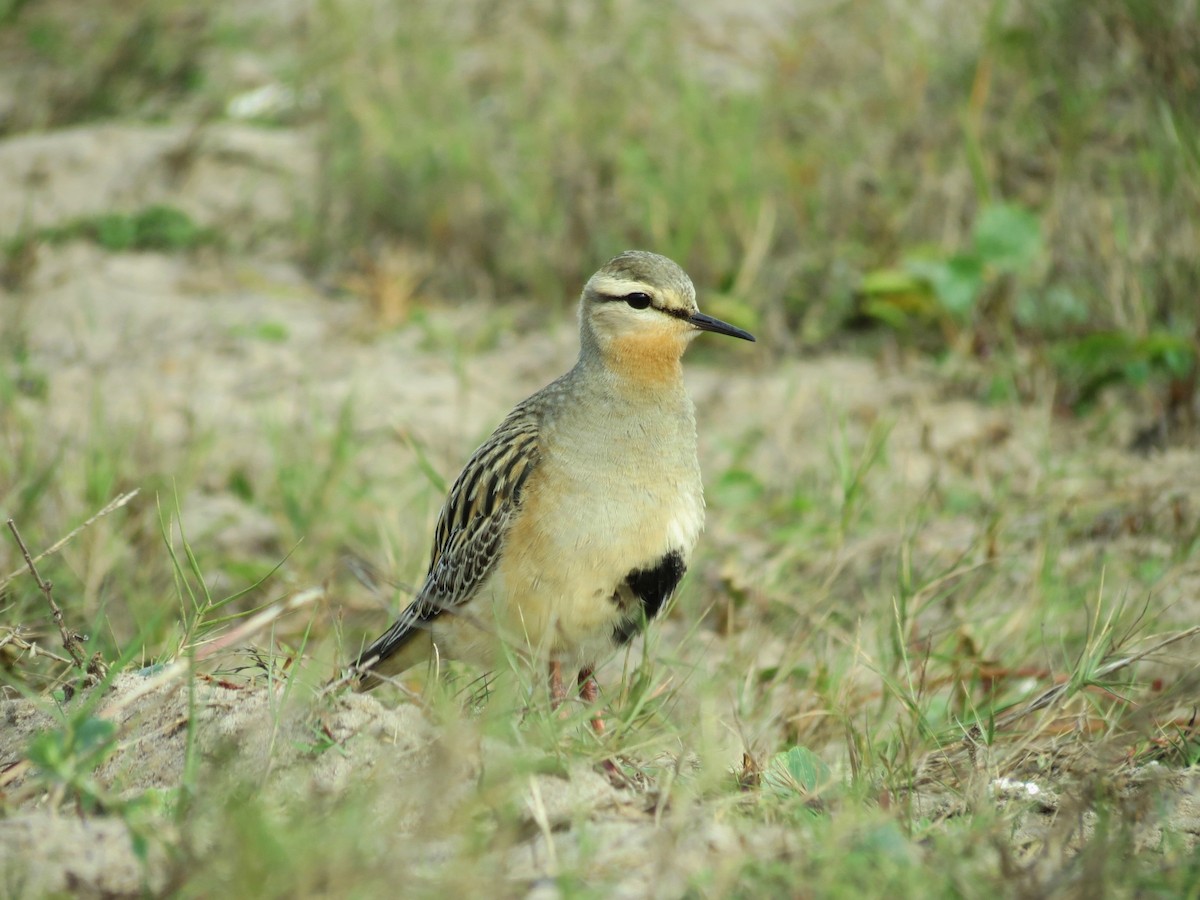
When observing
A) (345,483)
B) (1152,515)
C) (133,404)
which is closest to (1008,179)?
(1152,515)

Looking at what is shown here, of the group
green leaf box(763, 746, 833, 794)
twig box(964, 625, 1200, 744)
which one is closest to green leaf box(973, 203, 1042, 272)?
twig box(964, 625, 1200, 744)

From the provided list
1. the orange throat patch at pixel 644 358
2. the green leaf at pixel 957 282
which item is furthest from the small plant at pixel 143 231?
the orange throat patch at pixel 644 358

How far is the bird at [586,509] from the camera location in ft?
13.9

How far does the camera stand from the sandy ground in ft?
9.89

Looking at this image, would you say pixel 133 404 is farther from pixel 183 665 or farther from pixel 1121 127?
pixel 1121 127

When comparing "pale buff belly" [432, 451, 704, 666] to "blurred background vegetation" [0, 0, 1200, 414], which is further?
"blurred background vegetation" [0, 0, 1200, 414]

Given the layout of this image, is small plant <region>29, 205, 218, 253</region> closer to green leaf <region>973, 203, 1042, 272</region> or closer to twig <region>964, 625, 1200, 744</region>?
green leaf <region>973, 203, 1042, 272</region>

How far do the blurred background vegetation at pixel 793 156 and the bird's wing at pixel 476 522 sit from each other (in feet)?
11.3

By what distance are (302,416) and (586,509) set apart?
336 cm

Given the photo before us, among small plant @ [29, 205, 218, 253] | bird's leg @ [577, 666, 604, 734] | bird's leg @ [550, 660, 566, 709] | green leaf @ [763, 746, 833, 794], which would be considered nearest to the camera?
green leaf @ [763, 746, 833, 794]

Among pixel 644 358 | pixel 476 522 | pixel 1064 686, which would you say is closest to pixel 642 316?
pixel 644 358

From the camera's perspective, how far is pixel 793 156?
8.61 m

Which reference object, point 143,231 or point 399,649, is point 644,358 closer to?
point 399,649

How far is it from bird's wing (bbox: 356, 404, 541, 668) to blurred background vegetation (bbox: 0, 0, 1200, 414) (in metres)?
3.43
